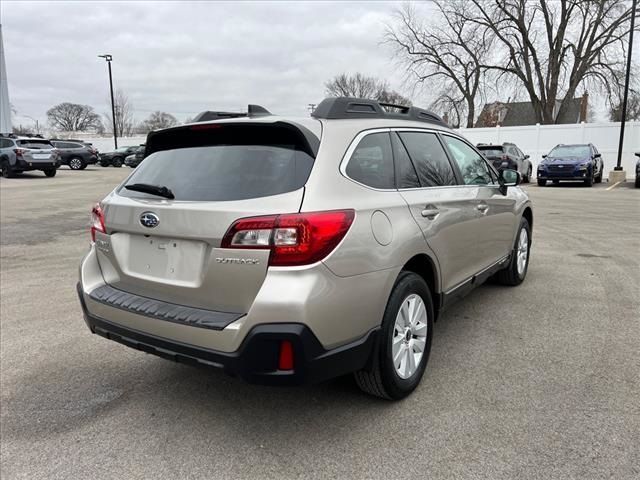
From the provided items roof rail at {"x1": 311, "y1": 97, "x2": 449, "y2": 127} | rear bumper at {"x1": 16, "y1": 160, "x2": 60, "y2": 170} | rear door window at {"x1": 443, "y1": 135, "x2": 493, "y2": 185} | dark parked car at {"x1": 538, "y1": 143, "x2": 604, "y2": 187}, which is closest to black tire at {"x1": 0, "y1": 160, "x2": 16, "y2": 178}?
rear bumper at {"x1": 16, "y1": 160, "x2": 60, "y2": 170}

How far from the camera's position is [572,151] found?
20.5 metres

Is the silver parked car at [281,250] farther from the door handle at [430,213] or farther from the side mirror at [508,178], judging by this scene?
the side mirror at [508,178]

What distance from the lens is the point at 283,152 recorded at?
269 cm

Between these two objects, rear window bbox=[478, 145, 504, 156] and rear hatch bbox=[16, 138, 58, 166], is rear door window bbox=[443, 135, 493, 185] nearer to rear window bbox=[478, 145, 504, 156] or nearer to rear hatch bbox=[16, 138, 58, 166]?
rear window bbox=[478, 145, 504, 156]

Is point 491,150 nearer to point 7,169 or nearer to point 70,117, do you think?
point 7,169

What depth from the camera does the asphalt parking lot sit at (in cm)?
255

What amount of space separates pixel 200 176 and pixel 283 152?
0.49 meters

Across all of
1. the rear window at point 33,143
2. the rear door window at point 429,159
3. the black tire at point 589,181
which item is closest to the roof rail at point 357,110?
the rear door window at point 429,159

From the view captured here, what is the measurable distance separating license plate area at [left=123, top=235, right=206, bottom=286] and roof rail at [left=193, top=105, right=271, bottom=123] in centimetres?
95

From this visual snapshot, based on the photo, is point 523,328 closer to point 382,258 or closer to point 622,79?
point 382,258

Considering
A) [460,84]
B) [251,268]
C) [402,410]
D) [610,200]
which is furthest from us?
[460,84]

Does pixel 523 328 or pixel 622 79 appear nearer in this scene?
pixel 523 328

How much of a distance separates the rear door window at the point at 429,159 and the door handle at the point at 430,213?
8.0 inches

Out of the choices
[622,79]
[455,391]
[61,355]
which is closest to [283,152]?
[455,391]
